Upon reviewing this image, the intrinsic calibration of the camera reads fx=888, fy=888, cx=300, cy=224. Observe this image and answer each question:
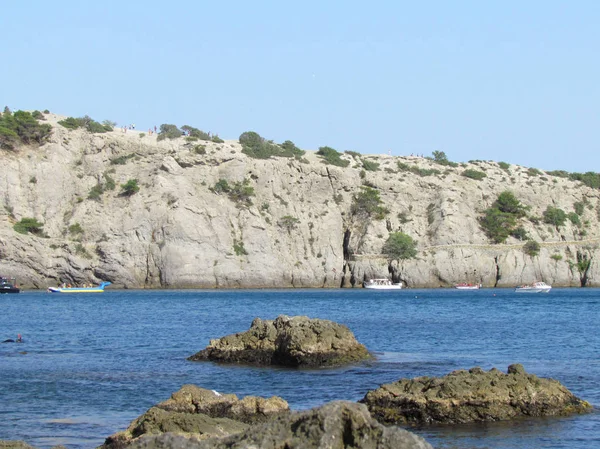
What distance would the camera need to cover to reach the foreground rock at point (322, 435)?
10398 millimetres

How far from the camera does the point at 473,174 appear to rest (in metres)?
110

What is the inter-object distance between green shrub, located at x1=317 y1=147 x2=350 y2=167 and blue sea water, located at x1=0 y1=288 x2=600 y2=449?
39412 millimetres

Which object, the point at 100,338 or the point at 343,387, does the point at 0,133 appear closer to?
the point at 100,338

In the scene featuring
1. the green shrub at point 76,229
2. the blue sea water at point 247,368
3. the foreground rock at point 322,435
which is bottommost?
the blue sea water at point 247,368

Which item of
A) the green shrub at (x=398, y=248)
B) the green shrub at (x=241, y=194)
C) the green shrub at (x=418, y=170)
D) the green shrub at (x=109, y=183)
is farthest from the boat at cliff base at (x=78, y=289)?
the green shrub at (x=418, y=170)

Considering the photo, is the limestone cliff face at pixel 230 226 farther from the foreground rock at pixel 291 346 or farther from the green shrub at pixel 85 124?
the foreground rock at pixel 291 346

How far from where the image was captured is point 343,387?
2438 centimetres

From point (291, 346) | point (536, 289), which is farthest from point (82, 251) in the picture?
point (291, 346)

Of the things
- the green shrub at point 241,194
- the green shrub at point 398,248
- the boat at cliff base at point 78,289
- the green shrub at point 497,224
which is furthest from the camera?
the green shrub at point 497,224

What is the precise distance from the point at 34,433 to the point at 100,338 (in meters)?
22.2

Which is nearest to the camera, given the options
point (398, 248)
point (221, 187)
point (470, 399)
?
point (470, 399)

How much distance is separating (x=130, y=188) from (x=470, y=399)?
71.9 meters

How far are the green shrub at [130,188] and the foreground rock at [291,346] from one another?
190 ft

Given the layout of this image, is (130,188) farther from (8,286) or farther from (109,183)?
(8,286)
